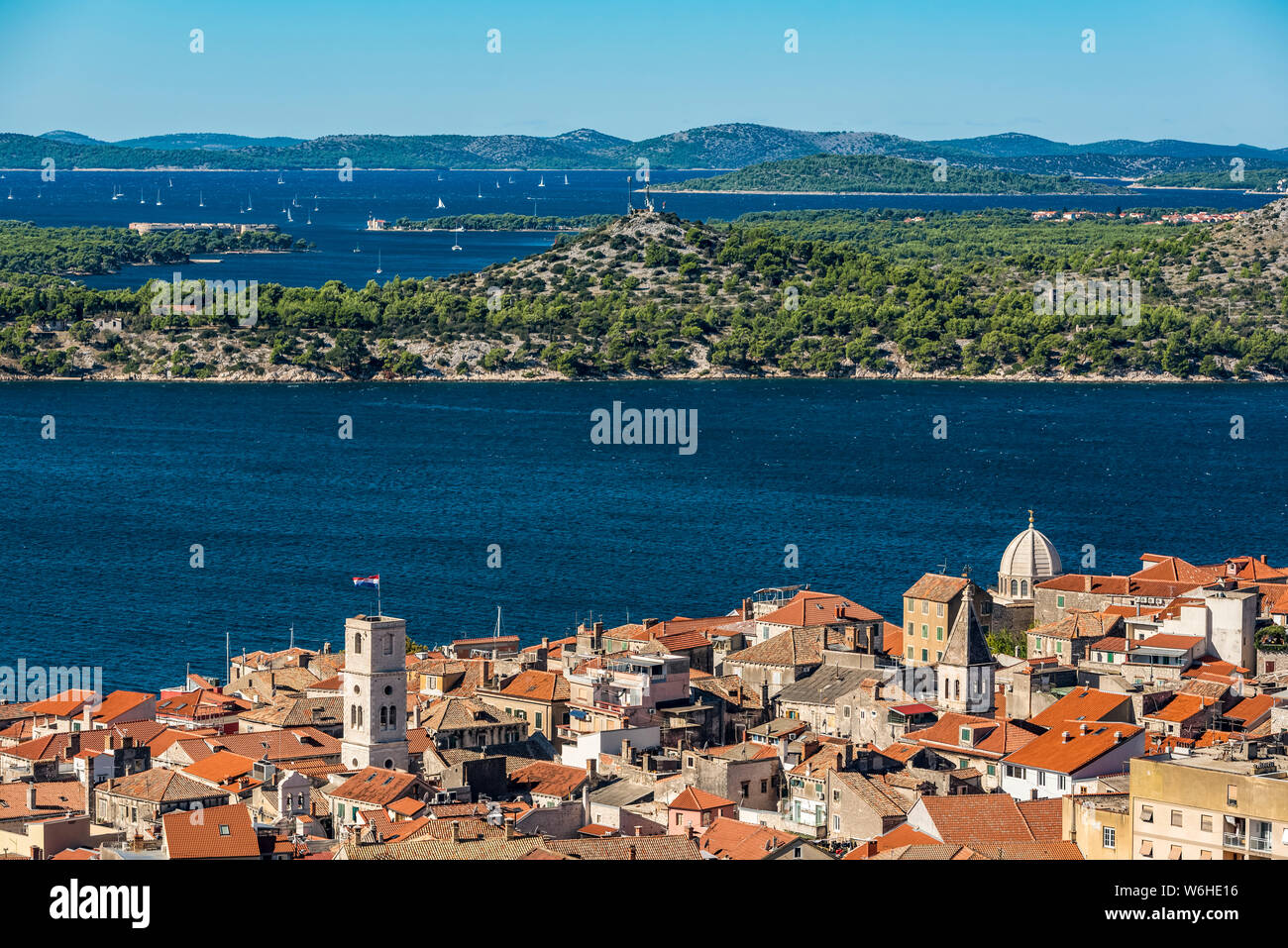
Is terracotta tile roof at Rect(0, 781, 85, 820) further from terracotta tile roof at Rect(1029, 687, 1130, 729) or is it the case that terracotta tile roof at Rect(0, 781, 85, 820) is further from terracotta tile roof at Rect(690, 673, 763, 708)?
terracotta tile roof at Rect(1029, 687, 1130, 729)

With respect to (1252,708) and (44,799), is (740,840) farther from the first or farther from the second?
(1252,708)

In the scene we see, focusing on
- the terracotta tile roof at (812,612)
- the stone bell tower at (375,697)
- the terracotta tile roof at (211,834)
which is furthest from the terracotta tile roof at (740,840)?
the terracotta tile roof at (812,612)

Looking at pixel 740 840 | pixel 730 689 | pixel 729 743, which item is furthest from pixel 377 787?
pixel 730 689

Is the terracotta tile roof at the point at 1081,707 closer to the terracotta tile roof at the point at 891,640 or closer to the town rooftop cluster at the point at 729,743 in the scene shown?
the town rooftop cluster at the point at 729,743

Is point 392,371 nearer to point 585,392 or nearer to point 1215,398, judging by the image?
point 585,392

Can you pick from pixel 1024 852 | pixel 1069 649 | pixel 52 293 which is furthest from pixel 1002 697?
pixel 52 293
